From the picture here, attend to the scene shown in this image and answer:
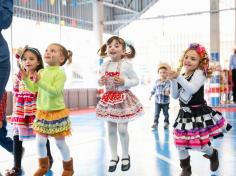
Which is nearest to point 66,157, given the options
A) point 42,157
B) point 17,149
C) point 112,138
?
point 42,157

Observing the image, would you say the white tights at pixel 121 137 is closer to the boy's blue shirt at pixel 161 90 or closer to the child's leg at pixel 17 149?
the child's leg at pixel 17 149

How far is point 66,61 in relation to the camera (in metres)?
3.38

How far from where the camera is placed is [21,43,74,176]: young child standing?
3033 millimetres

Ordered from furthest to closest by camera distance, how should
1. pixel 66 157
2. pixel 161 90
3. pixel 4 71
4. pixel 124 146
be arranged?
pixel 161 90
pixel 124 146
pixel 66 157
pixel 4 71

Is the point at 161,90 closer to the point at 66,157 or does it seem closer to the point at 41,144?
the point at 66,157

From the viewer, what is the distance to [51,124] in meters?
3.04

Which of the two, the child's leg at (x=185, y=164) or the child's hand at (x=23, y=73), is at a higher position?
the child's hand at (x=23, y=73)

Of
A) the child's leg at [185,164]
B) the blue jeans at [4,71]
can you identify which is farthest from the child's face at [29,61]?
the child's leg at [185,164]

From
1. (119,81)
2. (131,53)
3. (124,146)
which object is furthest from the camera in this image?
(131,53)

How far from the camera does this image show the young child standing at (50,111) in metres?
3.03

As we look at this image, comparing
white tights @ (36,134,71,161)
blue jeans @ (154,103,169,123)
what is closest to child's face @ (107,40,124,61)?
white tights @ (36,134,71,161)

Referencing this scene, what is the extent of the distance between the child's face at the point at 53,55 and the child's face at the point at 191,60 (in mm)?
1091

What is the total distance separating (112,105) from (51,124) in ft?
2.31

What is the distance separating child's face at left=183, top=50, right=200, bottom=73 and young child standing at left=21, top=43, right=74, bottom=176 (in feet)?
3.48
